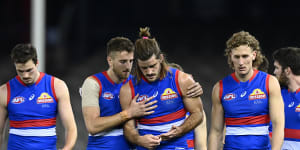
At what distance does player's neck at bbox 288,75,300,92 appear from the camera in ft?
14.8

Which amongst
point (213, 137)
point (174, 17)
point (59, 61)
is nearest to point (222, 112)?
point (213, 137)

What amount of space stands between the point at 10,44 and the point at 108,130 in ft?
42.5

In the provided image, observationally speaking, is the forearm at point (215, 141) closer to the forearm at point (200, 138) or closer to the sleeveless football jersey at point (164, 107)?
the sleeveless football jersey at point (164, 107)

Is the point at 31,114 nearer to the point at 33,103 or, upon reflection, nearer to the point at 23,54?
the point at 33,103

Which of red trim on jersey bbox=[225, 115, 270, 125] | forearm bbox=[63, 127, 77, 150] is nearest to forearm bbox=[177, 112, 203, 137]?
red trim on jersey bbox=[225, 115, 270, 125]

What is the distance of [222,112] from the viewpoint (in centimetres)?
419

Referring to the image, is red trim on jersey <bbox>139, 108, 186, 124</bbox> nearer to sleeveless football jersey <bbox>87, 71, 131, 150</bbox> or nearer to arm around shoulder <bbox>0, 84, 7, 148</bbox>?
sleeveless football jersey <bbox>87, 71, 131, 150</bbox>

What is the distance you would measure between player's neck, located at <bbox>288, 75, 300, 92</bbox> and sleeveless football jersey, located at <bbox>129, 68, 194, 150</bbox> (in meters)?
1.04

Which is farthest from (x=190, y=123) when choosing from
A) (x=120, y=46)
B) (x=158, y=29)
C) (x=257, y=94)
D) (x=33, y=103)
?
(x=158, y=29)

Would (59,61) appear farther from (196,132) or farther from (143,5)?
(196,132)

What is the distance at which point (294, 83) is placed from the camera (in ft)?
14.8

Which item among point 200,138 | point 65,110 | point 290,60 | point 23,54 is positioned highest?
point 23,54

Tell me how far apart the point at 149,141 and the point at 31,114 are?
97cm

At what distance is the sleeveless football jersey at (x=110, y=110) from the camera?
4.29m
